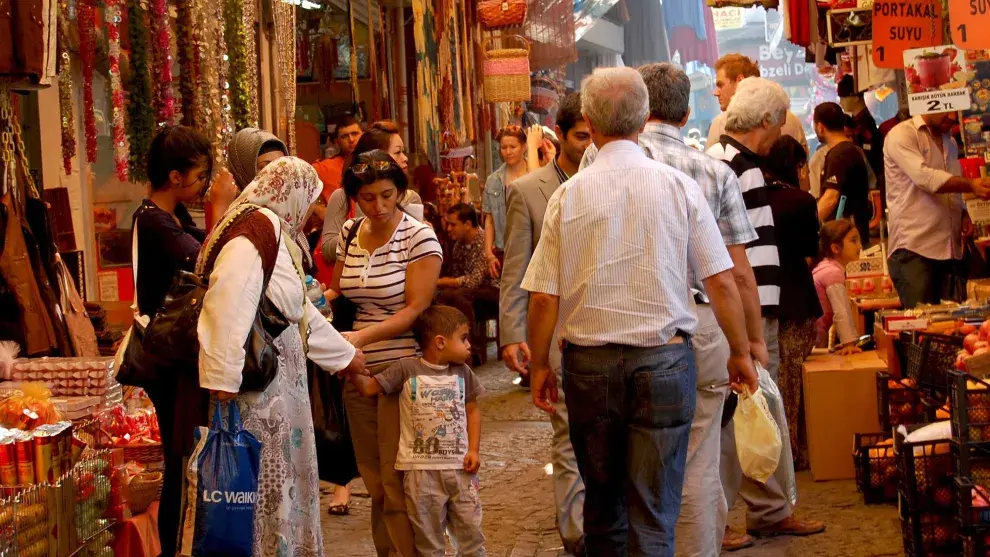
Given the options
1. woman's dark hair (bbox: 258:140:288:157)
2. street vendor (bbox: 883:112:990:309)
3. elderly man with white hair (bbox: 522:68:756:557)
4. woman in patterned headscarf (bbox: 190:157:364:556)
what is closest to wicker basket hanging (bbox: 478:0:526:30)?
street vendor (bbox: 883:112:990:309)

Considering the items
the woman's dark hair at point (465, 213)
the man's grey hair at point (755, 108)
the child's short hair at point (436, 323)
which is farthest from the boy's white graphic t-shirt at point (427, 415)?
the woman's dark hair at point (465, 213)

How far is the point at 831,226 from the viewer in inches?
321

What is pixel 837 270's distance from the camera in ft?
26.6

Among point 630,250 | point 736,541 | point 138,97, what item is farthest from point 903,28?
point 630,250

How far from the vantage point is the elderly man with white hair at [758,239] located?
221 inches

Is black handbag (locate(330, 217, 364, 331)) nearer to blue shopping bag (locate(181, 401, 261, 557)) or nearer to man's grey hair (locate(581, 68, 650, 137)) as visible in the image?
blue shopping bag (locate(181, 401, 261, 557))

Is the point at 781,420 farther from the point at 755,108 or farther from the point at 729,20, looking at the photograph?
the point at 729,20

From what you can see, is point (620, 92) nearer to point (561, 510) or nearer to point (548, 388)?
point (548, 388)

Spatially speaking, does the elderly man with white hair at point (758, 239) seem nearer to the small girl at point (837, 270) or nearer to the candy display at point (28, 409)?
the small girl at point (837, 270)

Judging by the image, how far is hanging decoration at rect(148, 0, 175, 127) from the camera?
6.59 meters

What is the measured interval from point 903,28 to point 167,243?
5.18 m

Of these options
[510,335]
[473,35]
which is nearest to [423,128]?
[473,35]

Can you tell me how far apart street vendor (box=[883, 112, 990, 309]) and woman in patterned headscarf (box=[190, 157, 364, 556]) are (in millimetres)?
5149

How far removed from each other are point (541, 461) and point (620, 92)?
442cm
